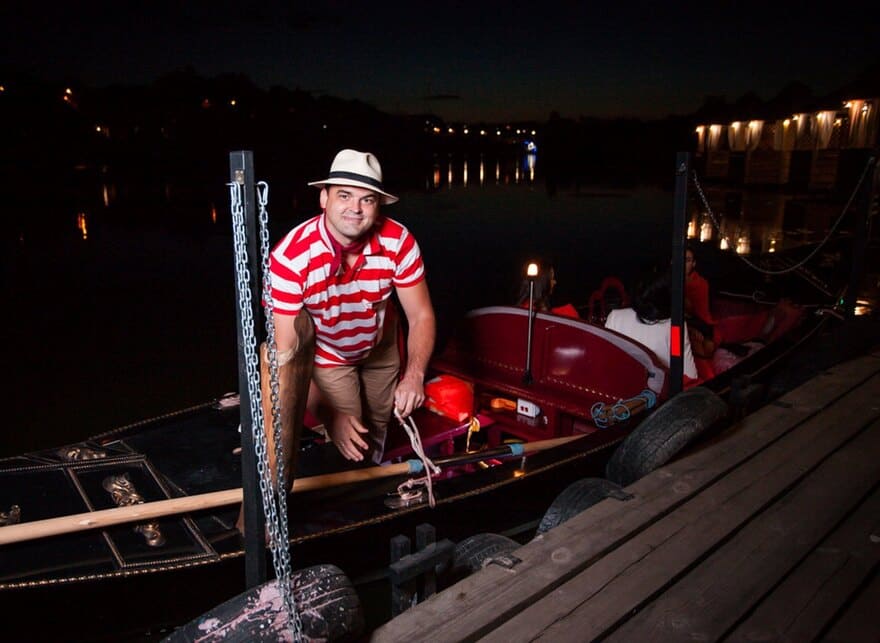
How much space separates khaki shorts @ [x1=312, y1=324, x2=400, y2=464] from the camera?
4.57m

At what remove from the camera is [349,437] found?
4.64 meters

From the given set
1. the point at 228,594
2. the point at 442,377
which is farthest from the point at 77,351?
the point at 228,594

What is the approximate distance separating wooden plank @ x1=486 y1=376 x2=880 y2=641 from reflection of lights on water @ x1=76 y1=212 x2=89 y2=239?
3095 centimetres

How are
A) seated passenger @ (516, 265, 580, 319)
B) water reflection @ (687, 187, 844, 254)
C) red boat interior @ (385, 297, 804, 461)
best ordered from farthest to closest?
water reflection @ (687, 187, 844, 254), seated passenger @ (516, 265, 580, 319), red boat interior @ (385, 297, 804, 461)

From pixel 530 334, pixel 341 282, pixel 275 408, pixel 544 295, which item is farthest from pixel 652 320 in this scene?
pixel 275 408

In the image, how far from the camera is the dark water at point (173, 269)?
13562 millimetres

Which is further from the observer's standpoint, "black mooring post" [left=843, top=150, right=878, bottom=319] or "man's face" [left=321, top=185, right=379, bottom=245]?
"black mooring post" [left=843, top=150, right=878, bottom=319]

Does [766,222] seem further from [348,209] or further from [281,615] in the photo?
[281,615]

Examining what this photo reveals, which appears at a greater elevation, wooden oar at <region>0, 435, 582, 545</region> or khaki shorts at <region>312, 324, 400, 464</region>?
khaki shorts at <region>312, 324, 400, 464</region>

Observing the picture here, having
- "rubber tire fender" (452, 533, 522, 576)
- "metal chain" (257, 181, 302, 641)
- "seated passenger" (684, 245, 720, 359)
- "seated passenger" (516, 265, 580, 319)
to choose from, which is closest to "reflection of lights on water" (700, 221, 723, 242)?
"seated passenger" (516, 265, 580, 319)

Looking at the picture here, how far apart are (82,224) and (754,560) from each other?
35.2 metres

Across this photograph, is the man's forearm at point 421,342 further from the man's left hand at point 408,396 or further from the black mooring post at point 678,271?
the black mooring post at point 678,271

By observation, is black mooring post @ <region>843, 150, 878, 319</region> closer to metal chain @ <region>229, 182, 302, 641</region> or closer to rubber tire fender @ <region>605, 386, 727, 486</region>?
rubber tire fender @ <region>605, 386, 727, 486</region>

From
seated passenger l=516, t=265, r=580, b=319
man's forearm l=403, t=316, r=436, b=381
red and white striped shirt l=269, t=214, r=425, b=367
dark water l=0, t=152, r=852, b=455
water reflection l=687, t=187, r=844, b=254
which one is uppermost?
red and white striped shirt l=269, t=214, r=425, b=367
